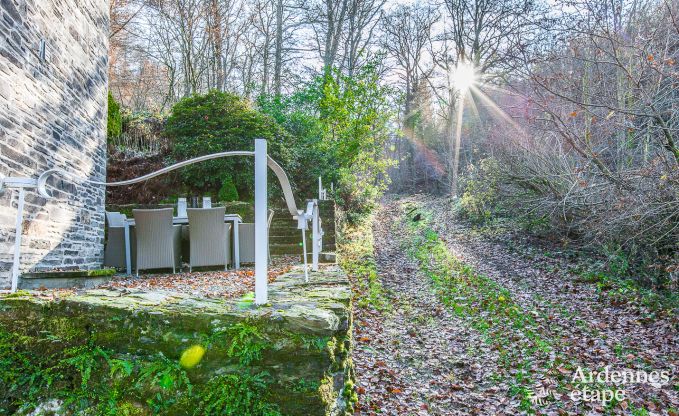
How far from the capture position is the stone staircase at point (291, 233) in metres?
8.69

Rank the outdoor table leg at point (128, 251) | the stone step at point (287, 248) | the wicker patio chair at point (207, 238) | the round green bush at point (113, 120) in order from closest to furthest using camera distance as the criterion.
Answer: the wicker patio chair at point (207, 238) → the outdoor table leg at point (128, 251) → the stone step at point (287, 248) → the round green bush at point (113, 120)

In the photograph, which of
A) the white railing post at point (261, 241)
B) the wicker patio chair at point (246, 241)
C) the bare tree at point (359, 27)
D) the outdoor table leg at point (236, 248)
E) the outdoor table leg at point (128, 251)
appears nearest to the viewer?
the white railing post at point (261, 241)

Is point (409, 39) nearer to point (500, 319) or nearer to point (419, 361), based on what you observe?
point (500, 319)

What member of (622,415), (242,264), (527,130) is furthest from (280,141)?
(622,415)

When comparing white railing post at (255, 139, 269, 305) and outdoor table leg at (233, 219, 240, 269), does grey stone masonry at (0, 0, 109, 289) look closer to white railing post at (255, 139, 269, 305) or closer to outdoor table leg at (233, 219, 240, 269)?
outdoor table leg at (233, 219, 240, 269)

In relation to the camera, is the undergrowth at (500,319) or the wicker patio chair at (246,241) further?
the wicker patio chair at (246,241)

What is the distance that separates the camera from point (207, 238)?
6.32 m

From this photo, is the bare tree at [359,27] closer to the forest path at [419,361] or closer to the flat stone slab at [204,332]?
the forest path at [419,361]

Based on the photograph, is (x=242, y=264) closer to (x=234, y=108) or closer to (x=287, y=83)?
(x=234, y=108)

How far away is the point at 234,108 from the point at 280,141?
1423 millimetres

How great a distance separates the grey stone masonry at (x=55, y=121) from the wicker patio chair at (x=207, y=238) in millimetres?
1532

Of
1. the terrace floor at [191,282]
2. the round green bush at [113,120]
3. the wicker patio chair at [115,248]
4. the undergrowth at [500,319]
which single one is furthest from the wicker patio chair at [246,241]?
the round green bush at [113,120]

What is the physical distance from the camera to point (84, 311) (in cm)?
198

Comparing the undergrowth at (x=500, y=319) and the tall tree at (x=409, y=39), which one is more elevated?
the tall tree at (x=409, y=39)
